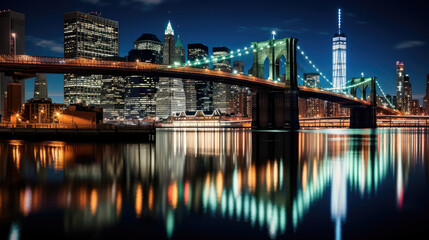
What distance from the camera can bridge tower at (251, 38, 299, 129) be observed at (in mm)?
69119

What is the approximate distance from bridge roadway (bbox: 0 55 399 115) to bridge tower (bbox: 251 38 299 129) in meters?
1.44

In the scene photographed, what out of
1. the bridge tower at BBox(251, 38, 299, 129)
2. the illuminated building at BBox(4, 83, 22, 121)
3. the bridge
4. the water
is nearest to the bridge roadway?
the bridge

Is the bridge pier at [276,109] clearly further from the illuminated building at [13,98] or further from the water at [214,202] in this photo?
the water at [214,202]

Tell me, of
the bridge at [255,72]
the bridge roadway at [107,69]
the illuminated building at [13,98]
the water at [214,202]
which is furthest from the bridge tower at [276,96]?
the water at [214,202]

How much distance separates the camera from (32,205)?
1080 centimetres

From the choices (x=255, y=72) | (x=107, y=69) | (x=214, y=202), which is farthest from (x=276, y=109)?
(x=214, y=202)

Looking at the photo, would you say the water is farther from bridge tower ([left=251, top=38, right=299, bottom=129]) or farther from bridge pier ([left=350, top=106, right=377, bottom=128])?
bridge pier ([left=350, top=106, right=377, bottom=128])

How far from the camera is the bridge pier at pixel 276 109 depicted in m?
68.8

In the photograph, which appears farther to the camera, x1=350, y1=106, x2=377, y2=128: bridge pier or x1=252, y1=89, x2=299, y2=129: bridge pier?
x1=350, y1=106, x2=377, y2=128: bridge pier

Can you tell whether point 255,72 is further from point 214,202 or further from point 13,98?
point 214,202

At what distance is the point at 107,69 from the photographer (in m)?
58.2

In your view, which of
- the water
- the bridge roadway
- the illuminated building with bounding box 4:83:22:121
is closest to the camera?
the water

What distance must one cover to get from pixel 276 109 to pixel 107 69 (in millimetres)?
29463

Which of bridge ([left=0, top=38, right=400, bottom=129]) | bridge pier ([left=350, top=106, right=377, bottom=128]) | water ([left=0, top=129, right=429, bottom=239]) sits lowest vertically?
water ([left=0, top=129, right=429, bottom=239])
